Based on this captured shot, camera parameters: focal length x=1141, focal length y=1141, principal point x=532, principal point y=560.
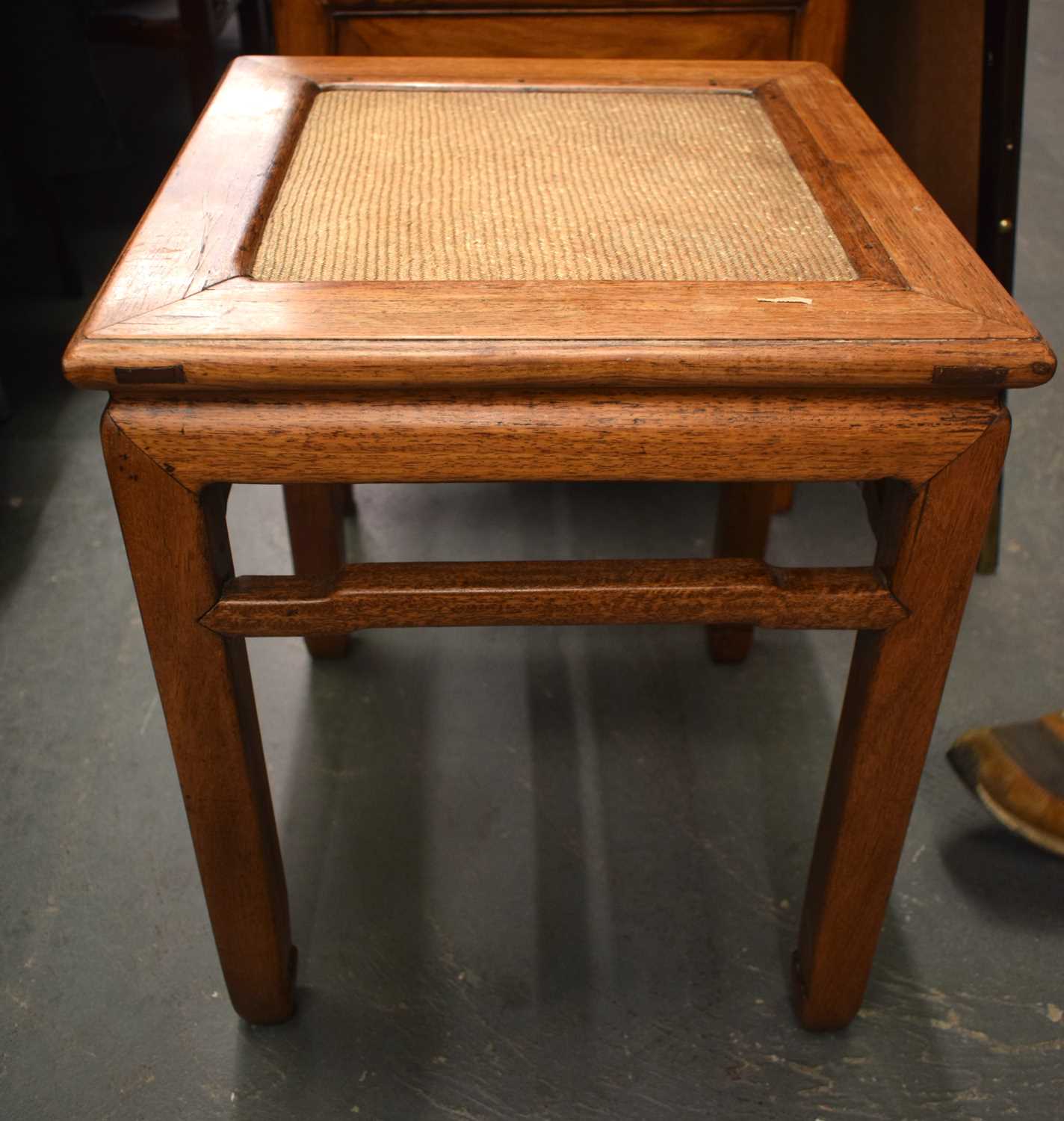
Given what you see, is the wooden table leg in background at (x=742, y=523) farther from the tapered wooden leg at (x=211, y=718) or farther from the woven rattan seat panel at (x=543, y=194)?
the tapered wooden leg at (x=211, y=718)

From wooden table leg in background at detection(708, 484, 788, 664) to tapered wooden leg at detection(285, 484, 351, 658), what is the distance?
37 centimetres

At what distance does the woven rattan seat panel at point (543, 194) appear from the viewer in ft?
2.09

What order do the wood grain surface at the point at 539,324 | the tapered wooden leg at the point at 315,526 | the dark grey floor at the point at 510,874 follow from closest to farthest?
the wood grain surface at the point at 539,324
the dark grey floor at the point at 510,874
the tapered wooden leg at the point at 315,526

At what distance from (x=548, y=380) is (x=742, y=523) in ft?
1.91

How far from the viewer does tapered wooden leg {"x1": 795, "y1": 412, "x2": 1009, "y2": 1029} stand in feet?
2.02

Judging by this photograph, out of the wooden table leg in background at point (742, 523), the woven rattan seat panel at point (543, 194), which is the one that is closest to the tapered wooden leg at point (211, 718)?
the woven rattan seat panel at point (543, 194)

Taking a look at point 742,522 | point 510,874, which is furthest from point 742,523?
point 510,874

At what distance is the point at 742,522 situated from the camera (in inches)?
43.5

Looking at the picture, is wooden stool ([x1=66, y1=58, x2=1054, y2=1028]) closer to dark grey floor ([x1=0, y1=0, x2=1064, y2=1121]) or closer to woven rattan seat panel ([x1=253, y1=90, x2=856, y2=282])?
woven rattan seat panel ([x1=253, y1=90, x2=856, y2=282])

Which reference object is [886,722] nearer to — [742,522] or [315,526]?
[742,522]

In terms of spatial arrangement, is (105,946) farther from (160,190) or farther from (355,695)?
(160,190)

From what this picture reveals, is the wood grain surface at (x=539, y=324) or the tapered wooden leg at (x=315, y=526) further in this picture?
the tapered wooden leg at (x=315, y=526)

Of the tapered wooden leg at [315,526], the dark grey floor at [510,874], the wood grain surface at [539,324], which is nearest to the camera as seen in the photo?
the wood grain surface at [539,324]

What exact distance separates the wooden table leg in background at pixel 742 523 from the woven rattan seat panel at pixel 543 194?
1.17ft
